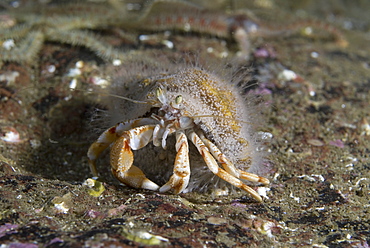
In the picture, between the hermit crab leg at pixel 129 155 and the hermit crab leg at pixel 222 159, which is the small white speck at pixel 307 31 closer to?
the hermit crab leg at pixel 222 159

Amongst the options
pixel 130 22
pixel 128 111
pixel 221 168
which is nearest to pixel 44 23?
pixel 130 22

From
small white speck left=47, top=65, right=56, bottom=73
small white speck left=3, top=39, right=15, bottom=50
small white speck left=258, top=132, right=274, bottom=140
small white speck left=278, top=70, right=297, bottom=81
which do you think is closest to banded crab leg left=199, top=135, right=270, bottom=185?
small white speck left=258, top=132, right=274, bottom=140

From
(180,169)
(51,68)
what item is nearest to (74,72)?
(51,68)

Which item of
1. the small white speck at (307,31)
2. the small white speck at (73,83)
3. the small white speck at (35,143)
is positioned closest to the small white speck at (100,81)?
the small white speck at (73,83)

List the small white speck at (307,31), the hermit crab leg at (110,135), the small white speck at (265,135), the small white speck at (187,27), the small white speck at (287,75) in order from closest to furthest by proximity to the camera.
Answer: the hermit crab leg at (110,135)
the small white speck at (265,135)
the small white speck at (287,75)
the small white speck at (187,27)
the small white speck at (307,31)

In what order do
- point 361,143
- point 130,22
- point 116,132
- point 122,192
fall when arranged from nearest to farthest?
point 122,192 → point 116,132 → point 361,143 → point 130,22

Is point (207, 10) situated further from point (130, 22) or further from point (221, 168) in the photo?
point (221, 168)

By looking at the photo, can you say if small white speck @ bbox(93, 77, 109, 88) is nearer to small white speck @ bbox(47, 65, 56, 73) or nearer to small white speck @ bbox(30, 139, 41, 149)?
small white speck @ bbox(47, 65, 56, 73)
